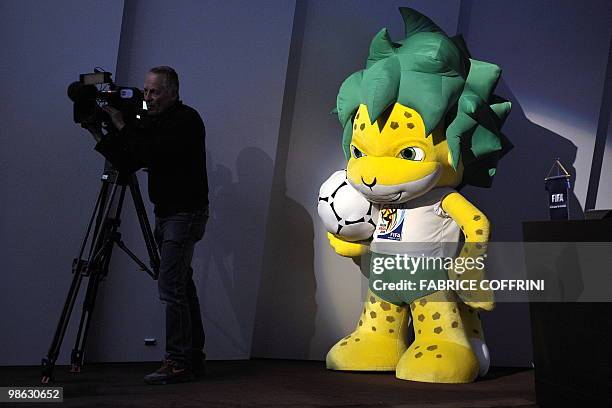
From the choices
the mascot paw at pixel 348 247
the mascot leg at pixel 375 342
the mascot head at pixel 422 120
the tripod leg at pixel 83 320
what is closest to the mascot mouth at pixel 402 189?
the mascot head at pixel 422 120

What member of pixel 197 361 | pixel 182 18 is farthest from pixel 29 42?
pixel 197 361

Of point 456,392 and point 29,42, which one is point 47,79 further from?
point 456,392

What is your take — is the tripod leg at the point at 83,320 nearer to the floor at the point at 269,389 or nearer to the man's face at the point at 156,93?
the floor at the point at 269,389

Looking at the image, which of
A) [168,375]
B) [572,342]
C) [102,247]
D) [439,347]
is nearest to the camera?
[572,342]

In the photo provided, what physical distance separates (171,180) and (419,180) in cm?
117

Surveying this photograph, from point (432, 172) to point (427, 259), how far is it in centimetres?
43

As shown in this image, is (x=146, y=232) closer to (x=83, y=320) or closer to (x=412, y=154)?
(x=83, y=320)

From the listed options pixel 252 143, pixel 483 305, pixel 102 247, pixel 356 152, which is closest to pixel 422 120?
pixel 356 152

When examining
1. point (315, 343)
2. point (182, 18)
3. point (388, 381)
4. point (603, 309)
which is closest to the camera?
point (603, 309)

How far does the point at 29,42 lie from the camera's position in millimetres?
3891

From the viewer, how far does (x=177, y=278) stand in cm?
346

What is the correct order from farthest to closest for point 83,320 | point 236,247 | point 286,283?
point 286,283, point 236,247, point 83,320

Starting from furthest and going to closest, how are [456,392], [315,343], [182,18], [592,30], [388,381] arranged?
[592,30] < [315,343] < [182,18] < [388,381] < [456,392]

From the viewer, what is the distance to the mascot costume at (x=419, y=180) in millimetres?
3885
